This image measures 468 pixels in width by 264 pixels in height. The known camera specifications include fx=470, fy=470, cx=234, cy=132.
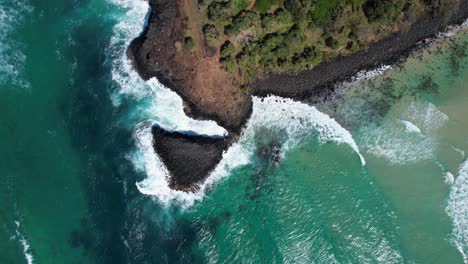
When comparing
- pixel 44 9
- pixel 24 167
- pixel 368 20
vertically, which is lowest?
pixel 24 167

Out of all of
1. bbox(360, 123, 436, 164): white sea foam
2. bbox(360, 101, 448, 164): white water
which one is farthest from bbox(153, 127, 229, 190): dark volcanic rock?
bbox(360, 101, 448, 164): white water

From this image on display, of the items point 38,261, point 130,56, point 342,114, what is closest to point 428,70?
point 342,114

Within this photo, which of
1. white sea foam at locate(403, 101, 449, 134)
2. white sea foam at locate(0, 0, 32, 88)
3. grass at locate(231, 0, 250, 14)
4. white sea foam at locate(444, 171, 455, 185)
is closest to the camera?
grass at locate(231, 0, 250, 14)

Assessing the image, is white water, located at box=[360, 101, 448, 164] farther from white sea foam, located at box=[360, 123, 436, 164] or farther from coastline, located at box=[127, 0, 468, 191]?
coastline, located at box=[127, 0, 468, 191]

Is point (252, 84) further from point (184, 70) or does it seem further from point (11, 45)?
point (11, 45)

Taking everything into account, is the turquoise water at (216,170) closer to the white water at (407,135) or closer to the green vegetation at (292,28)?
the white water at (407,135)

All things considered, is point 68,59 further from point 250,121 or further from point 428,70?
point 428,70
